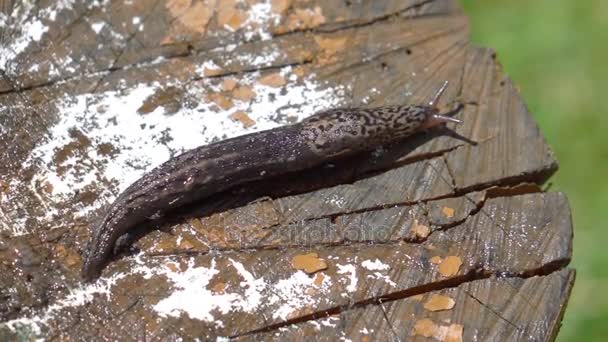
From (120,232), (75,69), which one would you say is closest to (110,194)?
(120,232)

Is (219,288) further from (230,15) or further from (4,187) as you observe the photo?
(230,15)

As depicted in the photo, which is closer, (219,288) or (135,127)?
(219,288)

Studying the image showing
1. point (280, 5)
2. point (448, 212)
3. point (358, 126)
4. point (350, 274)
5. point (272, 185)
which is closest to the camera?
point (350, 274)

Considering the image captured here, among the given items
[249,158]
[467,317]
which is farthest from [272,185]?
[467,317]

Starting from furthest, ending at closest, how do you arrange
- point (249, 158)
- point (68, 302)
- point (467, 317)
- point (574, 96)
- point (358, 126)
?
point (574, 96) < point (358, 126) < point (249, 158) < point (467, 317) < point (68, 302)

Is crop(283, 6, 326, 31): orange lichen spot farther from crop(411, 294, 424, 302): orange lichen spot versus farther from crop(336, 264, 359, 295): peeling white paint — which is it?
crop(411, 294, 424, 302): orange lichen spot

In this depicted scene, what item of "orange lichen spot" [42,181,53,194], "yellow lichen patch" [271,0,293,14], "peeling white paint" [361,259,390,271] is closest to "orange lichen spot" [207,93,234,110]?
"yellow lichen patch" [271,0,293,14]

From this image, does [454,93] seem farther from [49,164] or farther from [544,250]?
[49,164]
